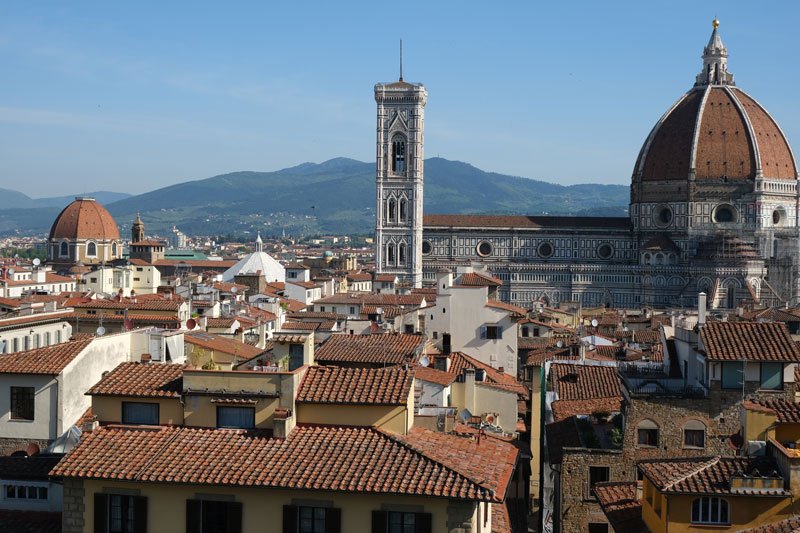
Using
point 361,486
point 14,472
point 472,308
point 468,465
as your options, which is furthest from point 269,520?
point 472,308

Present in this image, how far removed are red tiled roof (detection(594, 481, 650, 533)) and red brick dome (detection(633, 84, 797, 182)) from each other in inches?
4452

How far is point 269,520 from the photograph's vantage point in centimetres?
1390

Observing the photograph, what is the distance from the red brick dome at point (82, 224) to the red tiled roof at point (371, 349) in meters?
122

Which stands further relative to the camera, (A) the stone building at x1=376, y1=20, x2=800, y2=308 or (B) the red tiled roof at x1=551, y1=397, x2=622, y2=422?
(A) the stone building at x1=376, y1=20, x2=800, y2=308

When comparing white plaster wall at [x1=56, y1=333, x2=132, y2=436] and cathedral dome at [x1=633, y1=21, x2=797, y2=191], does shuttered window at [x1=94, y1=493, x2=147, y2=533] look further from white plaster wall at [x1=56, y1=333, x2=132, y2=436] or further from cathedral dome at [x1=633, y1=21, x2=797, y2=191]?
cathedral dome at [x1=633, y1=21, x2=797, y2=191]

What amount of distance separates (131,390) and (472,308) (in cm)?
1997

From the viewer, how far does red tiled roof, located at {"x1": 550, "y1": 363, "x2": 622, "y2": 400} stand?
90.8 feet

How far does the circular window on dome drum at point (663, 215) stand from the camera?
130 metres

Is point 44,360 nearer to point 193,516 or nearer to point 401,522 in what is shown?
point 193,516

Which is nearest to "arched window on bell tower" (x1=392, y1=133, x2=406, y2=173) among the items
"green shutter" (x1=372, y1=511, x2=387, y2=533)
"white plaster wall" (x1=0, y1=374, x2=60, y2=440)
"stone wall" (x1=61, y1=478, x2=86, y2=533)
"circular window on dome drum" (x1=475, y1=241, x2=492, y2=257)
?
"circular window on dome drum" (x1=475, y1=241, x2=492, y2=257)

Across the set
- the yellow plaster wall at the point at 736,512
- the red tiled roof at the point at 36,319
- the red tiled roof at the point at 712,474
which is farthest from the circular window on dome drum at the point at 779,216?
the yellow plaster wall at the point at 736,512

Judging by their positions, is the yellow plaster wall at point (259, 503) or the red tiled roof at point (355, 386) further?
the red tiled roof at point (355, 386)

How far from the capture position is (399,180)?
12775cm

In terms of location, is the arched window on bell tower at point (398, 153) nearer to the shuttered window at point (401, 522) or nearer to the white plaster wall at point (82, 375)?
the white plaster wall at point (82, 375)
